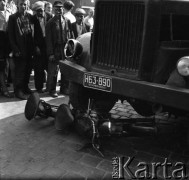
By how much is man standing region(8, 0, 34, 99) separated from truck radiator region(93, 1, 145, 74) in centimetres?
246

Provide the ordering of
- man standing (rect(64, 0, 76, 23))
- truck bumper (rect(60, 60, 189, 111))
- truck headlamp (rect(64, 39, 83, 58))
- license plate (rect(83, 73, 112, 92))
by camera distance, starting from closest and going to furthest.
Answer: truck bumper (rect(60, 60, 189, 111))
license plate (rect(83, 73, 112, 92))
truck headlamp (rect(64, 39, 83, 58))
man standing (rect(64, 0, 76, 23))

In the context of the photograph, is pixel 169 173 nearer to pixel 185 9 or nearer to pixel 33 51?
pixel 185 9

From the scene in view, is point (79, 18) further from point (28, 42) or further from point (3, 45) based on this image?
point (3, 45)

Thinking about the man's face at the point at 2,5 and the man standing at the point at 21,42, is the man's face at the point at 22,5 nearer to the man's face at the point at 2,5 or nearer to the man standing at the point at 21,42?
the man standing at the point at 21,42

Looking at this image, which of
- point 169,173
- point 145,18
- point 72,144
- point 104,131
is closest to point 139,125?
point 104,131

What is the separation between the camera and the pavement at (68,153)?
3.38 meters

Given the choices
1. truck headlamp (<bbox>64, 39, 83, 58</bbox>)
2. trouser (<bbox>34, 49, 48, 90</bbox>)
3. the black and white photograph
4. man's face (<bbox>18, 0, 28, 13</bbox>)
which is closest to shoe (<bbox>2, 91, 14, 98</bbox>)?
trouser (<bbox>34, 49, 48, 90</bbox>)

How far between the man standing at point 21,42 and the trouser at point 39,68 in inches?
7.3

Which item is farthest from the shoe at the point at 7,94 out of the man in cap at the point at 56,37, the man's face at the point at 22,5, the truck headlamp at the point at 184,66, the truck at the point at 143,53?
the truck headlamp at the point at 184,66

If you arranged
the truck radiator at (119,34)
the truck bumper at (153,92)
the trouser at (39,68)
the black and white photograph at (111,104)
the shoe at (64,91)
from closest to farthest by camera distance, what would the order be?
1. the truck bumper at (153,92)
2. the black and white photograph at (111,104)
3. the truck radiator at (119,34)
4. the trouser at (39,68)
5. the shoe at (64,91)

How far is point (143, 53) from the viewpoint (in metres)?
3.40

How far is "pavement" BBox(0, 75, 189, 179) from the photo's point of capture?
338 centimetres

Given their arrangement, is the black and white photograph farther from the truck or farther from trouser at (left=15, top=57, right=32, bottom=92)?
trouser at (left=15, top=57, right=32, bottom=92)

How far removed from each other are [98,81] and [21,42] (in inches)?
108
